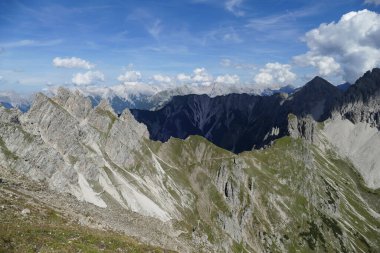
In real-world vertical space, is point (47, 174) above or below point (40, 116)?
below

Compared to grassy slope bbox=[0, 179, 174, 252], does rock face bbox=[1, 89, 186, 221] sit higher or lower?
lower

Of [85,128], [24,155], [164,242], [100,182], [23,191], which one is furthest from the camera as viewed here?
[85,128]

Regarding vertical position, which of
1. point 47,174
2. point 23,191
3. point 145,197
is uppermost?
point 23,191

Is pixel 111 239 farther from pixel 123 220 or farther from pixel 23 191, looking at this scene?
pixel 123 220

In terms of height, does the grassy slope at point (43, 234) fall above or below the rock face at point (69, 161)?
above

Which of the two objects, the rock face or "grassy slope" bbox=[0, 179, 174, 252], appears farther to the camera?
the rock face

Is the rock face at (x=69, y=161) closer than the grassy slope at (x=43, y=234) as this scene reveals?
No

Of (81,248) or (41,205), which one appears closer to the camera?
(81,248)

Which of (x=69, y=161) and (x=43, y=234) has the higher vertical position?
(x=43, y=234)

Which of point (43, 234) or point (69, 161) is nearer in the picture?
point (43, 234)

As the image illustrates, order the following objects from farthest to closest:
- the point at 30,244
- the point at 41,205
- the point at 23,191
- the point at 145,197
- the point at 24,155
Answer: the point at 145,197 < the point at 24,155 < the point at 23,191 < the point at 41,205 < the point at 30,244

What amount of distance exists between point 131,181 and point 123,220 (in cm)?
10043

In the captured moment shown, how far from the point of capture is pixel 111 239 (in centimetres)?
5078

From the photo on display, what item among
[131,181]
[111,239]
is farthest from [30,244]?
[131,181]
